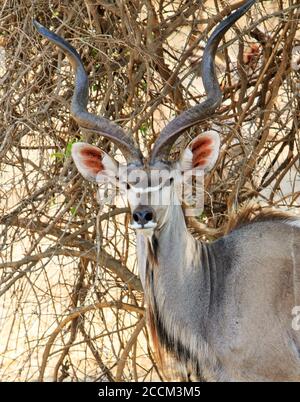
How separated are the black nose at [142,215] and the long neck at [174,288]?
209mm

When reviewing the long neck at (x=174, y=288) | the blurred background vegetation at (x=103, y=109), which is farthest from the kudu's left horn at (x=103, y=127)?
the blurred background vegetation at (x=103, y=109)

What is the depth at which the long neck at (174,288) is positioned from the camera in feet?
11.3

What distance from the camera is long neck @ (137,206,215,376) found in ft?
11.3

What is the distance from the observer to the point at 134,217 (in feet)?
10.5

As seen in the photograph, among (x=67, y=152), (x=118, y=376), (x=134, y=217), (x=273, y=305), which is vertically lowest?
(x=118, y=376)

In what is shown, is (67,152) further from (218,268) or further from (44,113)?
(218,268)

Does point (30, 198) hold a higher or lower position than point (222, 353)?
higher

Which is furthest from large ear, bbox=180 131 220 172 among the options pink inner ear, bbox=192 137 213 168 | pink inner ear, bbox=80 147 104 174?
pink inner ear, bbox=80 147 104 174

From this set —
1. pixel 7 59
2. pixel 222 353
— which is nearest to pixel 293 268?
pixel 222 353

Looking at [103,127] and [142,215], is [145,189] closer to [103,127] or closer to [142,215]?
[142,215]

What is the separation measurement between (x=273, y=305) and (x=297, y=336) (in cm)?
14

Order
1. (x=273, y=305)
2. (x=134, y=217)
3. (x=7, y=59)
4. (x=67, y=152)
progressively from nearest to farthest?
(x=134, y=217), (x=273, y=305), (x=67, y=152), (x=7, y=59)

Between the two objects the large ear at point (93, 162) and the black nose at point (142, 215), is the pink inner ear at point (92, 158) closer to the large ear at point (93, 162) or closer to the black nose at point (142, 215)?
the large ear at point (93, 162)

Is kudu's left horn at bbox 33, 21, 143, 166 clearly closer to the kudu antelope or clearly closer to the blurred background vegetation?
the kudu antelope
